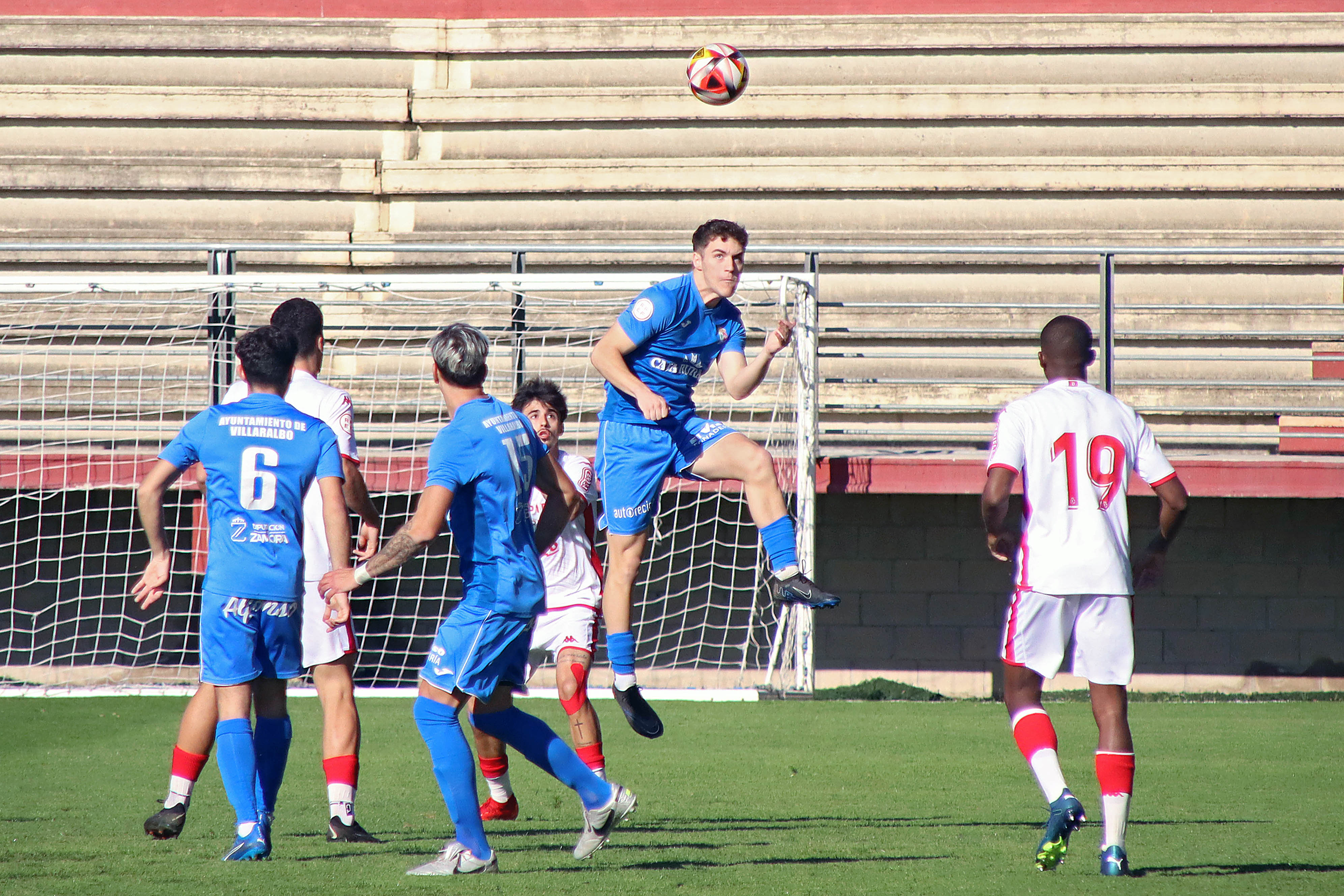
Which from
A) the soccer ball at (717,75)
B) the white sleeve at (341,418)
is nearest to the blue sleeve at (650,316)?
the white sleeve at (341,418)

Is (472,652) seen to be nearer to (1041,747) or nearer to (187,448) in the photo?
(187,448)

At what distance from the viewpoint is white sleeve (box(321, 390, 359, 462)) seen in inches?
221

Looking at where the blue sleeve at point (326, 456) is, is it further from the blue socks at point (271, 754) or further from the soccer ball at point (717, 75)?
the soccer ball at point (717, 75)

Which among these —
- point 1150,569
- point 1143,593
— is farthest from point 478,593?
point 1143,593

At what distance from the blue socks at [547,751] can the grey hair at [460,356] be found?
1069 mm

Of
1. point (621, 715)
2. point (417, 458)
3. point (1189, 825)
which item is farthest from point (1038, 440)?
point (417, 458)

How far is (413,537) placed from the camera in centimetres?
432

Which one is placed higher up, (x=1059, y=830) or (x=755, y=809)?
(x=1059, y=830)

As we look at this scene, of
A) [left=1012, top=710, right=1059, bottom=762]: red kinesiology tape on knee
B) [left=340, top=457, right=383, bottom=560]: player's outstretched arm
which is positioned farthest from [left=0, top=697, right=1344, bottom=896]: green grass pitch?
[left=340, top=457, right=383, bottom=560]: player's outstretched arm

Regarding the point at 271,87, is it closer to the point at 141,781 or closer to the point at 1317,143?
the point at 141,781

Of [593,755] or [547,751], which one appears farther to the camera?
[593,755]

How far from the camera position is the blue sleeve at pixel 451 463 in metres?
4.41

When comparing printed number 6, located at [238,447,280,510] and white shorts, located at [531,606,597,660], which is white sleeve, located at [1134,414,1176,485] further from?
printed number 6, located at [238,447,280,510]

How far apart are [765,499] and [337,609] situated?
196 centimetres
